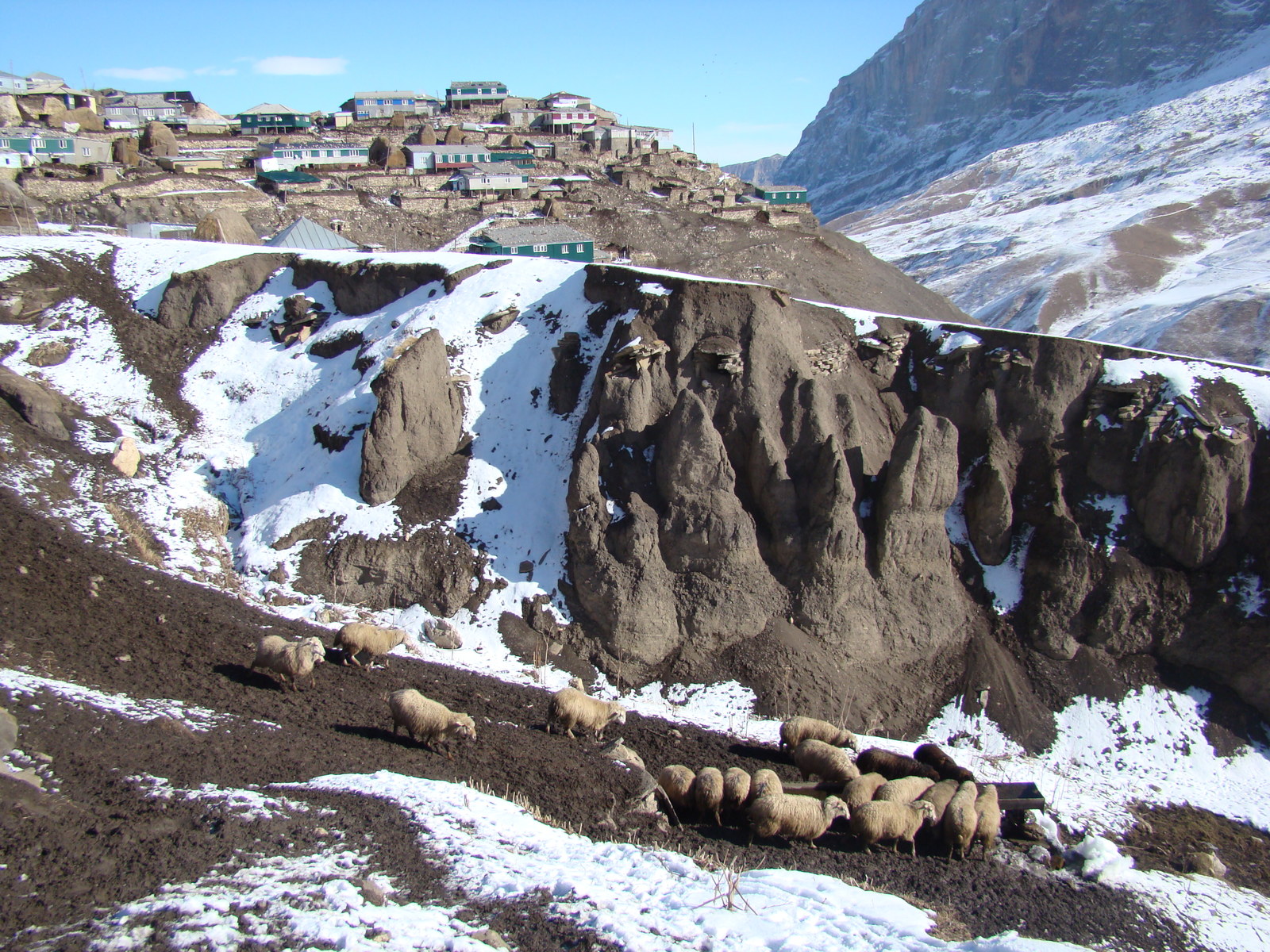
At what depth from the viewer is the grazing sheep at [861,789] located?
1270 cm

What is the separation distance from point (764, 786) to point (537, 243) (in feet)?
145

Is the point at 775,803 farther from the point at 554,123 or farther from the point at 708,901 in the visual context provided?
the point at 554,123

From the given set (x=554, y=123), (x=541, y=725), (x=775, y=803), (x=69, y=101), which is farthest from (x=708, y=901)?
(x=69, y=101)

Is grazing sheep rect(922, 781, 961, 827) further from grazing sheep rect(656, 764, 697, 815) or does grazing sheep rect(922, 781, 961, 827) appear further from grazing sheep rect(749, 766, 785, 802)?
grazing sheep rect(656, 764, 697, 815)

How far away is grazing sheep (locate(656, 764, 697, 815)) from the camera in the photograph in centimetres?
1255

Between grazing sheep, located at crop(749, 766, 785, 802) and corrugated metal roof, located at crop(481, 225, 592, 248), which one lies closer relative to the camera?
grazing sheep, located at crop(749, 766, 785, 802)

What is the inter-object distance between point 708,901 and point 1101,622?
17725 millimetres

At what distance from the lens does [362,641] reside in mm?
16609

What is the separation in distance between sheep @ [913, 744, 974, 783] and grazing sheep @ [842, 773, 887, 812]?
2173 mm

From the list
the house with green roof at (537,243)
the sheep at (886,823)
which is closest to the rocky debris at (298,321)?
the house with green roof at (537,243)

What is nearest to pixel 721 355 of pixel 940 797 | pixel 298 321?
pixel 940 797

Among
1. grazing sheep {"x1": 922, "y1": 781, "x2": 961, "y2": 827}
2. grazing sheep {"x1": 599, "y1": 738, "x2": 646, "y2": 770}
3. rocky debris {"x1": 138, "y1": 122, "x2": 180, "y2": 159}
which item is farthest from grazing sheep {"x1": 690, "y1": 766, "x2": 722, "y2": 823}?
rocky debris {"x1": 138, "y1": 122, "x2": 180, "y2": 159}

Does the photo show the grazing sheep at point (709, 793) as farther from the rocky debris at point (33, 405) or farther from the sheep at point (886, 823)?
the rocky debris at point (33, 405)

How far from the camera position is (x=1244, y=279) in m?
70.4
